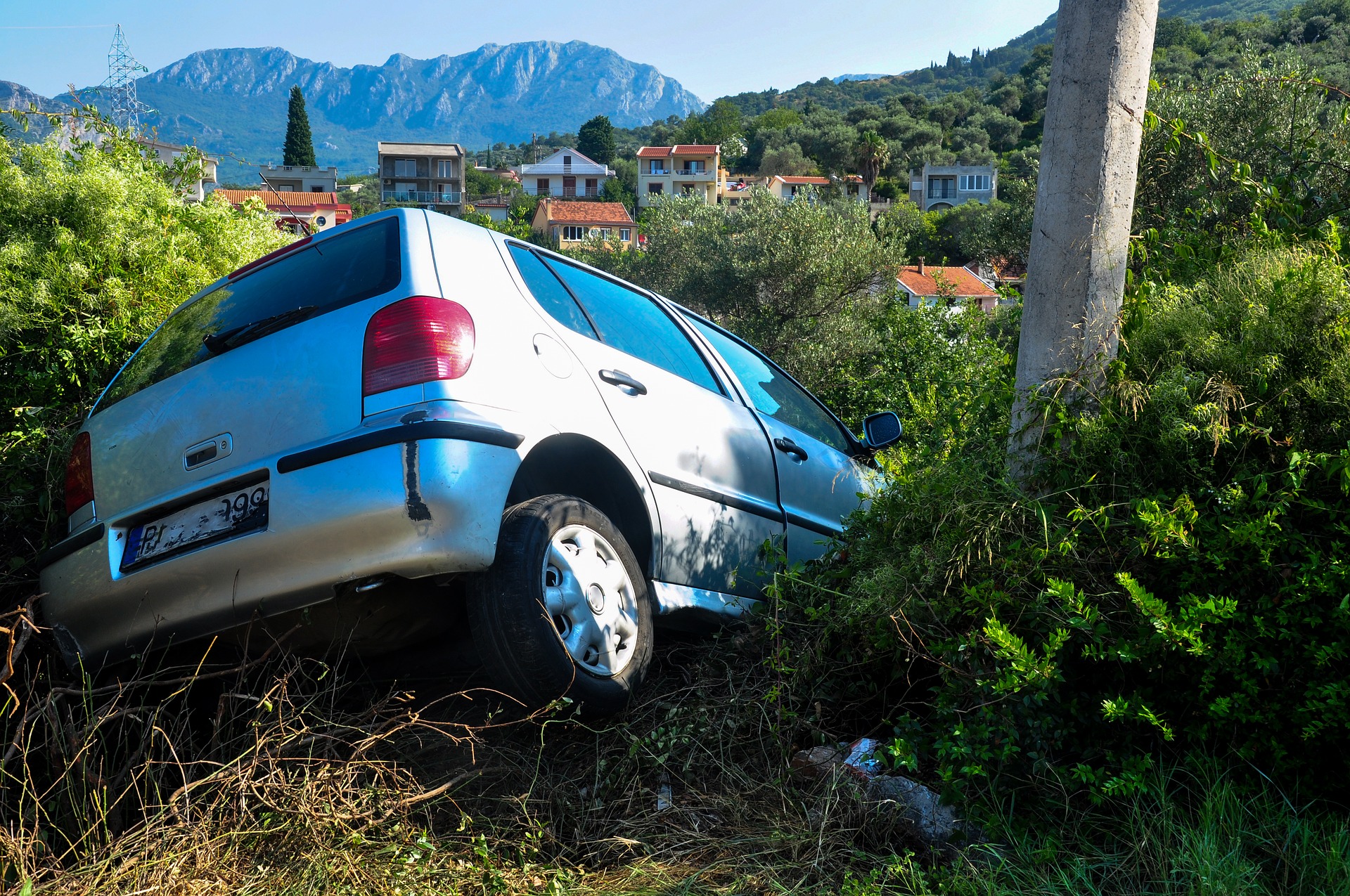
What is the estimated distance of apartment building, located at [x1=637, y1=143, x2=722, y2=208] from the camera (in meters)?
93.9

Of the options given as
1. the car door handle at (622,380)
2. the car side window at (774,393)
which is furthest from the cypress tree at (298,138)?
the car door handle at (622,380)

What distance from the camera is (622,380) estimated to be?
319 cm

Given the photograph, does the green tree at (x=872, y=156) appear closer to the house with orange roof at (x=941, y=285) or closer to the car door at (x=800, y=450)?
the house with orange roof at (x=941, y=285)

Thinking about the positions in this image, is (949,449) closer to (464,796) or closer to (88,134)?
(464,796)

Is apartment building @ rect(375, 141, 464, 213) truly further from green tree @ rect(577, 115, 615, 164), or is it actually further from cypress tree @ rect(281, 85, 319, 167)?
green tree @ rect(577, 115, 615, 164)

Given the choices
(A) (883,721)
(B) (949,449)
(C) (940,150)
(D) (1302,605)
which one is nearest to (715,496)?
(B) (949,449)

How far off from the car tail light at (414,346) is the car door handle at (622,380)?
623 mm

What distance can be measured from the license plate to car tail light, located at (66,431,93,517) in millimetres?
343

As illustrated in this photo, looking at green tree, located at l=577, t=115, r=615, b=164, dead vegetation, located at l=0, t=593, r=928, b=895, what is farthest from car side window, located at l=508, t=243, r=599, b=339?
Answer: green tree, located at l=577, t=115, r=615, b=164

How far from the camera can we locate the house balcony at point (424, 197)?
99.6 m

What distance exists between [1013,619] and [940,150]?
318 ft

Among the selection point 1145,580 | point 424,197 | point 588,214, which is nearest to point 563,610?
point 1145,580

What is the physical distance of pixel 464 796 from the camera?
8.34 feet

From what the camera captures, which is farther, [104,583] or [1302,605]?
[104,583]
